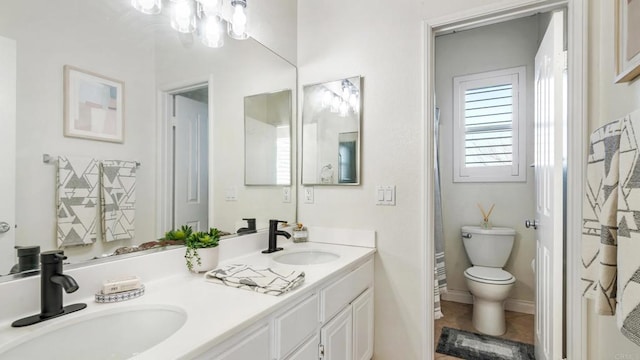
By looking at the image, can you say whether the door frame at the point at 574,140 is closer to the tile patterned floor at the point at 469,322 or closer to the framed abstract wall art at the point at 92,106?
the tile patterned floor at the point at 469,322

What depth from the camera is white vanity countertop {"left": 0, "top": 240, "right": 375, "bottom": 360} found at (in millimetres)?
699

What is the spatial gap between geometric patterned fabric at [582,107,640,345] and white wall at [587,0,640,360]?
0.98ft

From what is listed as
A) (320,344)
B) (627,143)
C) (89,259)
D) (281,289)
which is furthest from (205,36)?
(627,143)

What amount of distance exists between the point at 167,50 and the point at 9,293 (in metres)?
0.96

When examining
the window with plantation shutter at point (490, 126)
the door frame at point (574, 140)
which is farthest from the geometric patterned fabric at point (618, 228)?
the window with plantation shutter at point (490, 126)

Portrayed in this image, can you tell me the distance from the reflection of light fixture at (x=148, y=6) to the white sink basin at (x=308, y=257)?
1266mm

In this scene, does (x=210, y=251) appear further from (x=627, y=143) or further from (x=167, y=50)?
(x=627, y=143)

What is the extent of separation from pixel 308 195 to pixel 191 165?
84cm

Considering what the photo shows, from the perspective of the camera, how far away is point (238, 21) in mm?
1515

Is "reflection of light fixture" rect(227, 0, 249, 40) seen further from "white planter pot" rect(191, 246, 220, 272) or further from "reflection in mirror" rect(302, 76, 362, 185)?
"white planter pot" rect(191, 246, 220, 272)

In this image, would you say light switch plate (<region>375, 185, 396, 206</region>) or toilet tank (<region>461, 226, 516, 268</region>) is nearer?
light switch plate (<region>375, 185, 396, 206</region>)

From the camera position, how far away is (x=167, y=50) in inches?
49.3

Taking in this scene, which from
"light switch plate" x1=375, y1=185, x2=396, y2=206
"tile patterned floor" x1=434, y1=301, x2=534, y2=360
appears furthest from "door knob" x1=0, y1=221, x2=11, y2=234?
"tile patterned floor" x1=434, y1=301, x2=534, y2=360

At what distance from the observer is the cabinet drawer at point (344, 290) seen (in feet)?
4.15
